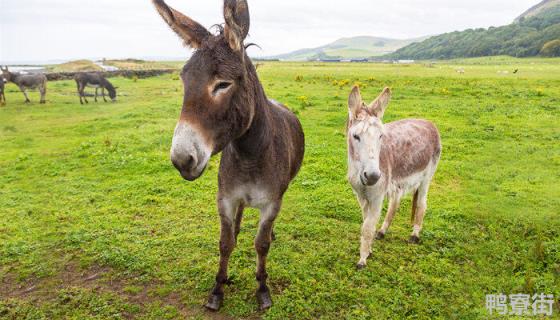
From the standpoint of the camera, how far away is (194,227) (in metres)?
6.46

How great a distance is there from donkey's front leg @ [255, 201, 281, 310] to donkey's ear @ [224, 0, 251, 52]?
1982mm

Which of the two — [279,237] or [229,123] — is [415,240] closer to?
[279,237]

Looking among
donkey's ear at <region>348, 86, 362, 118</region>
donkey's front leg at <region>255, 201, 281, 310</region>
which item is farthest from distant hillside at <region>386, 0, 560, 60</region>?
donkey's front leg at <region>255, 201, 281, 310</region>

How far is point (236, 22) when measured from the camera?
2.74 metres

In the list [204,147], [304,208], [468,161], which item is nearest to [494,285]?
[304,208]

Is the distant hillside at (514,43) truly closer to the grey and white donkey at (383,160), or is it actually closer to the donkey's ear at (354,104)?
the grey and white donkey at (383,160)

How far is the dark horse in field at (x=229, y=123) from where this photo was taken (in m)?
2.67

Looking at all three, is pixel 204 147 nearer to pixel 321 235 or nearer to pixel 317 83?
pixel 321 235

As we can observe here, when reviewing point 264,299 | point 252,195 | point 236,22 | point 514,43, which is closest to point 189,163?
point 236,22

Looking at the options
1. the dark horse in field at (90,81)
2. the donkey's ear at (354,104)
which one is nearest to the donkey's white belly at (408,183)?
the donkey's ear at (354,104)

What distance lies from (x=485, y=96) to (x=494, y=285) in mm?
17706

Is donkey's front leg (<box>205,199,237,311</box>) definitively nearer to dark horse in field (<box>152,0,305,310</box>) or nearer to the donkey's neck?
dark horse in field (<box>152,0,305,310</box>)

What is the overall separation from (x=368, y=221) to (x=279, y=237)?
1.68 meters

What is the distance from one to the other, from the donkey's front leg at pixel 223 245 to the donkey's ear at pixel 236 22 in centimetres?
196
